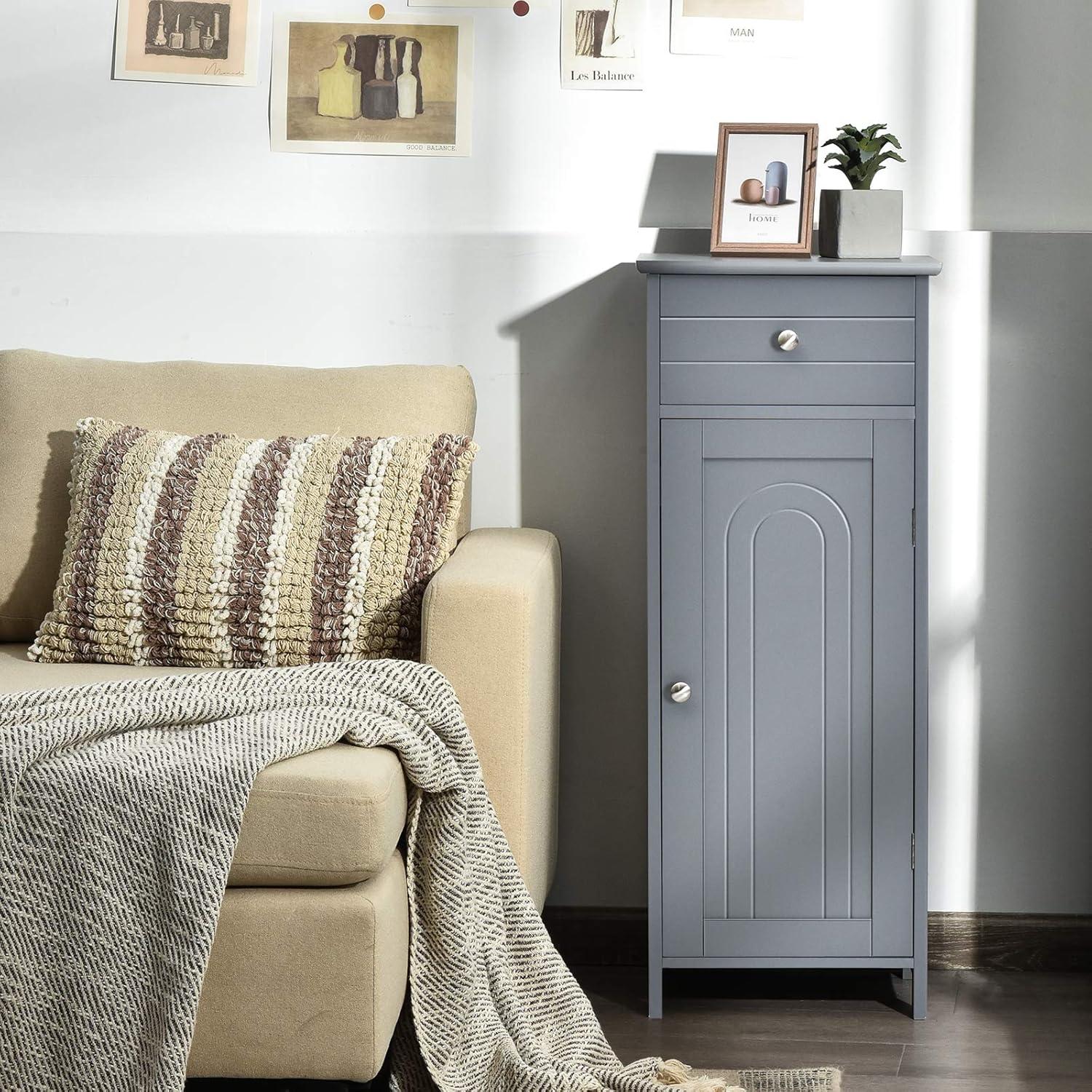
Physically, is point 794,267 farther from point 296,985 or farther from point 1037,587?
point 296,985

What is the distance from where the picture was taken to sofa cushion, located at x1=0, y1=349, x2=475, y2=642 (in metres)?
1.97

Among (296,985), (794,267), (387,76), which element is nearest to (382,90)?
(387,76)

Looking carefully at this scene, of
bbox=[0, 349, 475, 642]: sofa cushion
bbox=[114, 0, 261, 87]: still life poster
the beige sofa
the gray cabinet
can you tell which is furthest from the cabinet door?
bbox=[114, 0, 261, 87]: still life poster

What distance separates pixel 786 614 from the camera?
1842 mm

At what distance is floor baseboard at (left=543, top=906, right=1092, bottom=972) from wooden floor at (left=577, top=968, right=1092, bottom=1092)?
0.02m

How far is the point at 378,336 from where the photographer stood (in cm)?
219

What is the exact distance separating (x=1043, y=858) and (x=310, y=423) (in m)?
1.43

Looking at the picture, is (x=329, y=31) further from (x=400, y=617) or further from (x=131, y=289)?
(x=400, y=617)

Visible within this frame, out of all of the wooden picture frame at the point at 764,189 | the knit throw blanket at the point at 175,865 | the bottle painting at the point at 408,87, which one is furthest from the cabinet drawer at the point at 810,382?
the bottle painting at the point at 408,87

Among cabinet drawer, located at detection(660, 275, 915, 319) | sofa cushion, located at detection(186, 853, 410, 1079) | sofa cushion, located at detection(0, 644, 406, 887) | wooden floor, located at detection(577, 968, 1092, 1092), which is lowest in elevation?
wooden floor, located at detection(577, 968, 1092, 1092)

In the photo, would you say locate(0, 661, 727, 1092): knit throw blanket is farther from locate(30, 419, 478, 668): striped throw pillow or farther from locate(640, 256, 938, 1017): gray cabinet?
locate(640, 256, 938, 1017): gray cabinet

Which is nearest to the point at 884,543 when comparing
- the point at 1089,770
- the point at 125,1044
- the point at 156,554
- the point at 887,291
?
the point at 887,291

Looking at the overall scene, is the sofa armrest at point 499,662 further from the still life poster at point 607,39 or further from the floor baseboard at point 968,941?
the still life poster at point 607,39

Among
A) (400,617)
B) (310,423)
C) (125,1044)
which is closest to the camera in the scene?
(125,1044)
